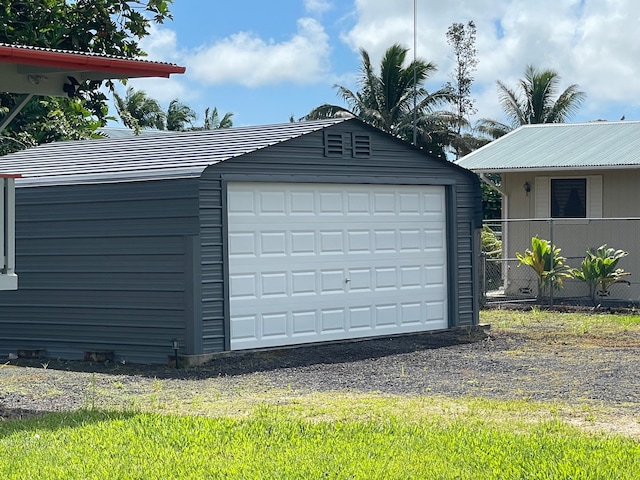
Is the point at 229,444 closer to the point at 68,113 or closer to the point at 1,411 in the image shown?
the point at 1,411

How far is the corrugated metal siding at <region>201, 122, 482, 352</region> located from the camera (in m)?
14.0

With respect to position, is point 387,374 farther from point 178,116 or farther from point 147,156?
point 178,116

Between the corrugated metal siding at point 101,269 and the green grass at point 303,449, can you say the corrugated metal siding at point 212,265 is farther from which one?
the green grass at point 303,449

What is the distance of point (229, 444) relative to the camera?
28.0 ft

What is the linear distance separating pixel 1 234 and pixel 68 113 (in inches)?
526

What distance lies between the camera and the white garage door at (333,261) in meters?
14.5

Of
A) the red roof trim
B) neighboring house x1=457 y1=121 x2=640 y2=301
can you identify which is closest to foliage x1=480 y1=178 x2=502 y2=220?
neighboring house x1=457 y1=121 x2=640 y2=301

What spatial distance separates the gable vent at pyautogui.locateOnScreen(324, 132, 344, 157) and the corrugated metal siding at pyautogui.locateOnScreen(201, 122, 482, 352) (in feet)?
0.18

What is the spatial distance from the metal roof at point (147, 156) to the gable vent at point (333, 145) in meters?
0.17

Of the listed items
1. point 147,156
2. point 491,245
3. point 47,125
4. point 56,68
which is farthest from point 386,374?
point 491,245

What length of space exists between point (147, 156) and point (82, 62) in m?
4.99

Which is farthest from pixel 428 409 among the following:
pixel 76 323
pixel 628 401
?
pixel 76 323

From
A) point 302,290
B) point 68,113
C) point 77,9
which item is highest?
point 77,9

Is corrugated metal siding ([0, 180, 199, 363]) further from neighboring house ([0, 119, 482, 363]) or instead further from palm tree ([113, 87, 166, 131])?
palm tree ([113, 87, 166, 131])
